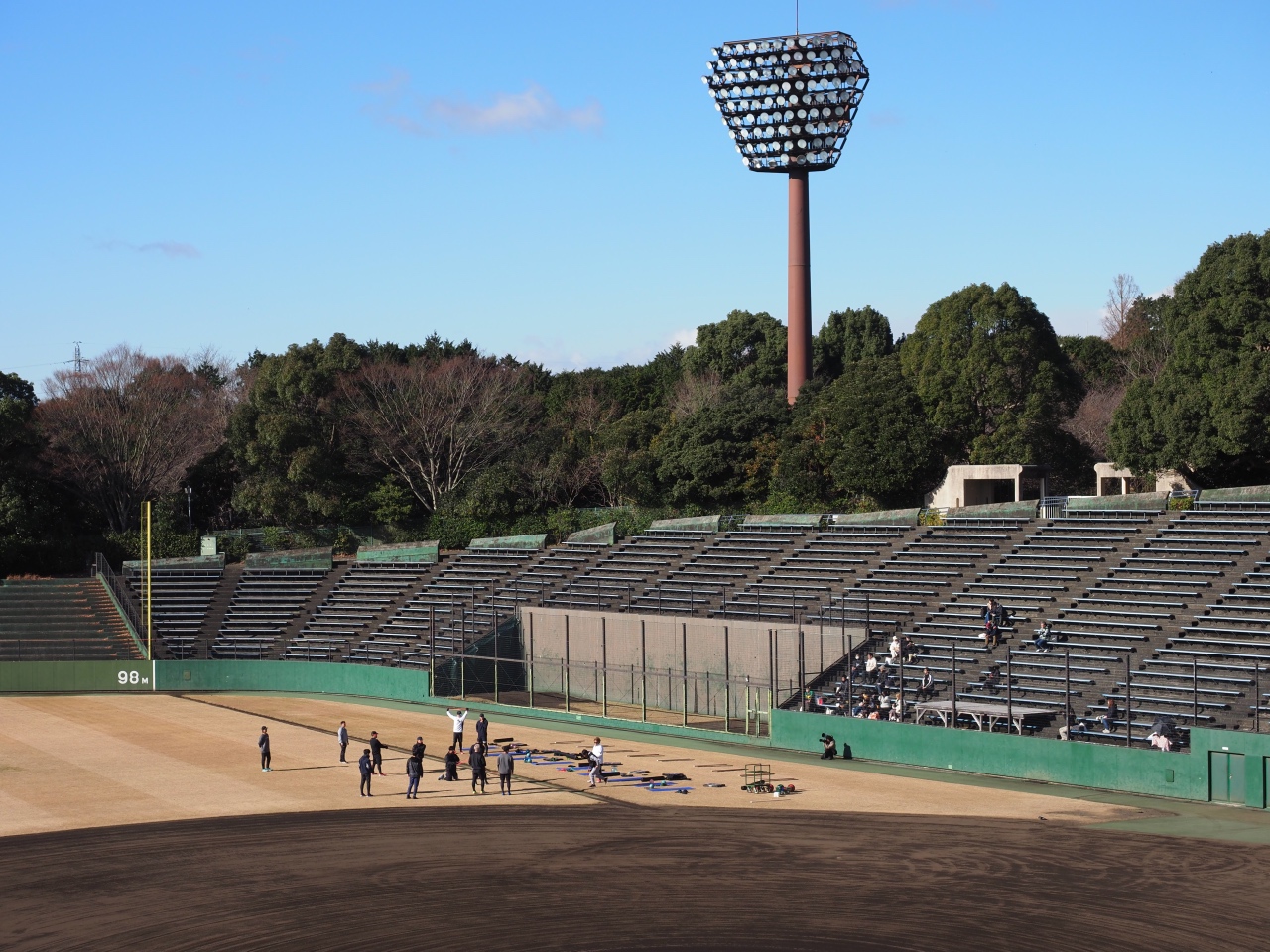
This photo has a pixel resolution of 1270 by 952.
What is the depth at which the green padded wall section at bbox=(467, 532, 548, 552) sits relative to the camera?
65.0 m

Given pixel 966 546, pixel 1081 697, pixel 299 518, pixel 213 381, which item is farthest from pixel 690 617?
pixel 213 381

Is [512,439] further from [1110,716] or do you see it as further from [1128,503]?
[1110,716]

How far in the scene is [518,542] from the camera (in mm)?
A: 65812

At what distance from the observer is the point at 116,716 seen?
168 ft

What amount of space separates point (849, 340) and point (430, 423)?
114 ft

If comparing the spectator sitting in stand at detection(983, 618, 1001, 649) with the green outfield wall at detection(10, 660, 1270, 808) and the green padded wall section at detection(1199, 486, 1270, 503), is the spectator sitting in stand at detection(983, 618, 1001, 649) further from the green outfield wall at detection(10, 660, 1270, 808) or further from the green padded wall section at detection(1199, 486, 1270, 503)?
the green padded wall section at detection(1199, 486, 1270, 503)

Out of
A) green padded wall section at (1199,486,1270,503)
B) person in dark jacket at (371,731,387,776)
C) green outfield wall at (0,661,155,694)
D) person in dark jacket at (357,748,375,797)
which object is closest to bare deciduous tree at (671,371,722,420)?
green outfield wall at (0,661,155,694)

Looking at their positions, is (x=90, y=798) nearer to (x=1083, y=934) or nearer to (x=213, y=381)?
(x=1083, y=934)

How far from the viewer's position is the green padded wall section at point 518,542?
2561 inches

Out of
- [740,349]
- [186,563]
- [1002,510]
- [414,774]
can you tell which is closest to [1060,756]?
[414,774]

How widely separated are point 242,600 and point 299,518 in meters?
13.2

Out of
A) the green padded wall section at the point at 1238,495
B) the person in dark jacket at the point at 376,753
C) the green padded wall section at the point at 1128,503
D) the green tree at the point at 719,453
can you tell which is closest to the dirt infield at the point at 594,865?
the person in dark jacket at the point at 376,753

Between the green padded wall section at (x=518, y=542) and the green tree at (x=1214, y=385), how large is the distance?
82.8 ft

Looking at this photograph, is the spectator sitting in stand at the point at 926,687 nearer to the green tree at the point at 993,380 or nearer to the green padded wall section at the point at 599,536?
the green padded wall section at the point at 599,536
